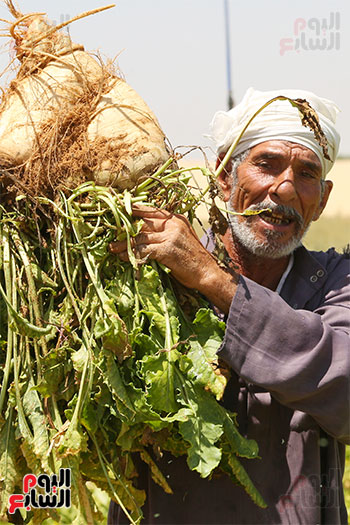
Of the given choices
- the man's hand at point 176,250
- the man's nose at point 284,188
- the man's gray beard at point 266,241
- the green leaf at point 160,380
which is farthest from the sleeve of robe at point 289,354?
the man's nose at point 284,188

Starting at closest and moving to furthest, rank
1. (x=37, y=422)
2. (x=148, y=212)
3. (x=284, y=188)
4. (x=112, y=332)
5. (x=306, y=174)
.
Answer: (x=112, y=332)
(x=37, y=422)
(x=148, y=212)
(x=284, y=188)
(x=306, y=174)

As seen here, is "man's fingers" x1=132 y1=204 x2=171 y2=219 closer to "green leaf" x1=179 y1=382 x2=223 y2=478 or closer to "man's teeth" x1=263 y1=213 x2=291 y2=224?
"green leaf" x1=179 y1=382 x2=223 y2=478

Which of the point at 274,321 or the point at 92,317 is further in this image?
the point at 274,321

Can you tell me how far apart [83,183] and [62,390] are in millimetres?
640

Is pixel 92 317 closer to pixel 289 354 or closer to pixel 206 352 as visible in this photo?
pixel 206 352

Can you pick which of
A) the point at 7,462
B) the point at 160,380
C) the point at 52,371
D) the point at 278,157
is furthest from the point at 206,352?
the point at 278,157

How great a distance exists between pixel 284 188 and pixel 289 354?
0.73m

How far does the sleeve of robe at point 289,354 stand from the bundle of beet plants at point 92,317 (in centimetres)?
8

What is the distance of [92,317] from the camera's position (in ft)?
6.52

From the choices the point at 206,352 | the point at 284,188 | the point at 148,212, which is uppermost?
the point at 148,212

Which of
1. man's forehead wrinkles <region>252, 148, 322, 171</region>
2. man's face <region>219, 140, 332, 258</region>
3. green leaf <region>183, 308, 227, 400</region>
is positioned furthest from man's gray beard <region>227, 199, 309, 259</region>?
green leaf <region>183, 308, 227, 400</region>

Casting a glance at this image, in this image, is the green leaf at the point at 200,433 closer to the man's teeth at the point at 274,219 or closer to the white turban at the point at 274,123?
the man's teeth at the point at 274,219

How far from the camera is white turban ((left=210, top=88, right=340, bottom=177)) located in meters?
2.78

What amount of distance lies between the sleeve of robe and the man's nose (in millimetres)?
536
